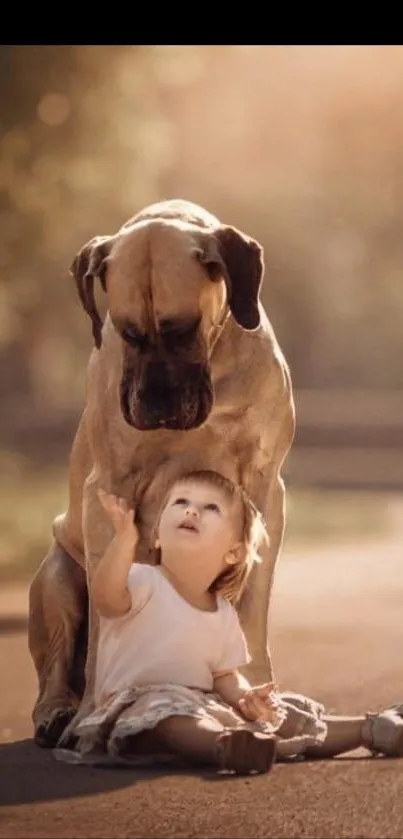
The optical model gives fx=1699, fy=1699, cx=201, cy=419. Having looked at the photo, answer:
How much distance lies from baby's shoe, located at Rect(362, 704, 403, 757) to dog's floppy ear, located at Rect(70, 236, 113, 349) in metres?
0.82

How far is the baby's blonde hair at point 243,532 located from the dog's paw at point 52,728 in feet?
1.10

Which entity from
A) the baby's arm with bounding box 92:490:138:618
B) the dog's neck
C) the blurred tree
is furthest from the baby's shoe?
the blurred tree

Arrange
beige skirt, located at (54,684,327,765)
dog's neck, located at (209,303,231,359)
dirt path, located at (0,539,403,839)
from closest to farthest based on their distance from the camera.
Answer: dirt path, located at (0,539,403,839), beige skirt, located at (54,684,327,765), dog's neck, located at (209,303,231,359)

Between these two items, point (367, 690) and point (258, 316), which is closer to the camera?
point (258, 316)

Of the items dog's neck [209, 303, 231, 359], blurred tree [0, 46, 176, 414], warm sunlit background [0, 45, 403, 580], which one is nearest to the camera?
dog's neck [209, 303, 231, 359]

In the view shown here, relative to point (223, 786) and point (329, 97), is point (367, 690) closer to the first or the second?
point (223, 786)

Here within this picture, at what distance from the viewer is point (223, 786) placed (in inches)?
100

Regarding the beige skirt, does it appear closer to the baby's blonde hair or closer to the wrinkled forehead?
the baby's blonde hair

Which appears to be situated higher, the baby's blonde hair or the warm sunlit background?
the warm sunlit background

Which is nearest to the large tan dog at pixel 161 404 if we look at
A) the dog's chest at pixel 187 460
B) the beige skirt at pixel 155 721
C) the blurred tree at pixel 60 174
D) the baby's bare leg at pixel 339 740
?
the dog's chest at pixel 187 460

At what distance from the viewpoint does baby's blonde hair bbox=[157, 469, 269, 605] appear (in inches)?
111

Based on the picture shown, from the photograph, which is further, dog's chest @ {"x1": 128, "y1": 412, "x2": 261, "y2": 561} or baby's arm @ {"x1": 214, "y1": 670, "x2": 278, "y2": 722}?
dog's chest @ {"x1": 128, "y1": 412, "x2": 261, "y2": 561}
